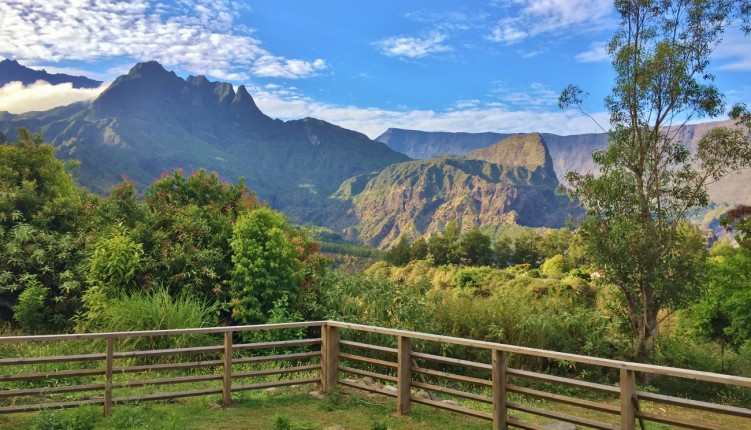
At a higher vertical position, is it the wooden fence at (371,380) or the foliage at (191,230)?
the foliage at (191,230)

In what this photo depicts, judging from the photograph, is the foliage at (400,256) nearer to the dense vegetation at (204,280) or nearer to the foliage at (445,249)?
the foliage at (445,249)

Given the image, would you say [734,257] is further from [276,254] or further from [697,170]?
[276,254]

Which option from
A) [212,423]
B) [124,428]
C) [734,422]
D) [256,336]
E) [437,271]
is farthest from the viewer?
[437,271]

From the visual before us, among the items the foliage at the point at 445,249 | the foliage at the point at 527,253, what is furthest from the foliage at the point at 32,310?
the foliage at the point at 527,253

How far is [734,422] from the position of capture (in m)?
8.45

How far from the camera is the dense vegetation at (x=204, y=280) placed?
1005 centimetres

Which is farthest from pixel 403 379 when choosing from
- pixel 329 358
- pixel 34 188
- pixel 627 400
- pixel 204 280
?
pixel 34 188

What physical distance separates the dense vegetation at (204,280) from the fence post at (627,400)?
5302mm

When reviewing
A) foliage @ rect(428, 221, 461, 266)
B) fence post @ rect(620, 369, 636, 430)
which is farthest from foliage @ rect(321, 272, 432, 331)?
foliage @ rect(428, 221, 461, 266)

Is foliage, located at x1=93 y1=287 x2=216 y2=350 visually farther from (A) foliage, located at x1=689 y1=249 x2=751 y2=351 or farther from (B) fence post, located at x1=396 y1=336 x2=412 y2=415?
(A) foliage, located at x1=689 y1=249 x2=751 y2=351

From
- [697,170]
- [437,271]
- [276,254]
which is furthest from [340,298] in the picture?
[437,271]

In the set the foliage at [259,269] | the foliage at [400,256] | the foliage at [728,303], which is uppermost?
the foliage at [259,269]

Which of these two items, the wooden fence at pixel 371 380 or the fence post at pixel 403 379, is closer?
the wooden fence at pixel 371 380

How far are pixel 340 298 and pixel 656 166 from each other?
7077mm
